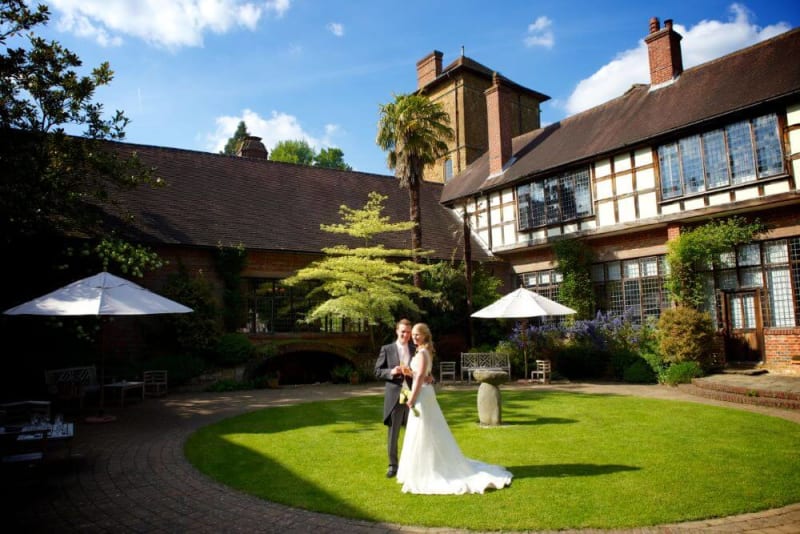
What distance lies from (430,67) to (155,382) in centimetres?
2804

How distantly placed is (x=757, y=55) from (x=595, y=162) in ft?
18.2

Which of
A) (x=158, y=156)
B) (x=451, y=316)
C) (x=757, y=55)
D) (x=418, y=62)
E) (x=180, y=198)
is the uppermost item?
(x=418, y=62)

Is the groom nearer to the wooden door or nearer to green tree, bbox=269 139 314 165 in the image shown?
the wooden door

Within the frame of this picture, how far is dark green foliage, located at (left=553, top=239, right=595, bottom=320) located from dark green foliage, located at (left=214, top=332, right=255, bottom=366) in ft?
36.3

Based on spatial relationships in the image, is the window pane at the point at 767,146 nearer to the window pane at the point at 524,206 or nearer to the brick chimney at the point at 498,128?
the window pane at the point at 524,206

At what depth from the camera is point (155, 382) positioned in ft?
44.8

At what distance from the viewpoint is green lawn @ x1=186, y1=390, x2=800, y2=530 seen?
4.86 m

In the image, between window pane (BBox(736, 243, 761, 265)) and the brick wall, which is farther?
window pane (BBox(736, 243, 761, 265))

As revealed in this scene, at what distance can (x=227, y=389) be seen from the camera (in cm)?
1533

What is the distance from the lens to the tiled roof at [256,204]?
688 inches

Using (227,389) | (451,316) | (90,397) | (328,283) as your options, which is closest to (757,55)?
(451,316)

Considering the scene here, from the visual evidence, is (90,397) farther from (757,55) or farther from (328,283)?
(757,55)

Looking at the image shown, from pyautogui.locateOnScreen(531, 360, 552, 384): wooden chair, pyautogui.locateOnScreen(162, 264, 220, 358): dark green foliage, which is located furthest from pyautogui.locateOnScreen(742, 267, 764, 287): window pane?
pyautogui.locateOnScreen(162, 264, 220, 358): dark green foliage

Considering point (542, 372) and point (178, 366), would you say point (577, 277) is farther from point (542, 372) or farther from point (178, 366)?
point (178, 366)
